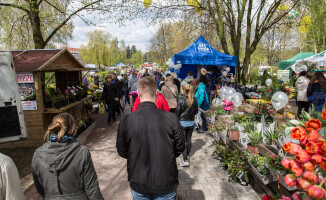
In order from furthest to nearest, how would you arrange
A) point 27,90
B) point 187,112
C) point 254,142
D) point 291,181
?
point 27,90, point 187,112, point 254,142, point 291,181

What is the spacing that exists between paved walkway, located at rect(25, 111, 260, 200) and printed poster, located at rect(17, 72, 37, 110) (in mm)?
1951

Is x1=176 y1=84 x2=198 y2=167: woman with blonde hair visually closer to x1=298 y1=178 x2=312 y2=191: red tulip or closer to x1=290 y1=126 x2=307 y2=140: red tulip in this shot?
x1=290 y1=126 x2=307 y2=140: red tulip

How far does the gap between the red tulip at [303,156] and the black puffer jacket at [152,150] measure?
1.05 meters

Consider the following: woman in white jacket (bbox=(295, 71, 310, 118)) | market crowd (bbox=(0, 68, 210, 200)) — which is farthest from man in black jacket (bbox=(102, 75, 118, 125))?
woman in white jacket (bbox=(295, 71, 310, 118))

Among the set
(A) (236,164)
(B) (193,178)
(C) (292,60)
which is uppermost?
(C) (292,60)

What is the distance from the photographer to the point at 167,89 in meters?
5.67

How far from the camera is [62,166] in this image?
A: 6.08 ft

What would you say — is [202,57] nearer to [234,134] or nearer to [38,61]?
[234,134]

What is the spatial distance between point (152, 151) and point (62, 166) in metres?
0.79

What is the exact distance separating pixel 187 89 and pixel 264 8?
1108 cm

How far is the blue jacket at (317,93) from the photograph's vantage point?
6.32m

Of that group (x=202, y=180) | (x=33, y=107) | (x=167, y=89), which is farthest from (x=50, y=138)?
(x=33, y=107)

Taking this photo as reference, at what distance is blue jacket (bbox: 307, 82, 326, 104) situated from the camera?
632 cm

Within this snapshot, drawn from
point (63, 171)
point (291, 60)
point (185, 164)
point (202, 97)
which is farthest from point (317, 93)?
point (291, 60)
